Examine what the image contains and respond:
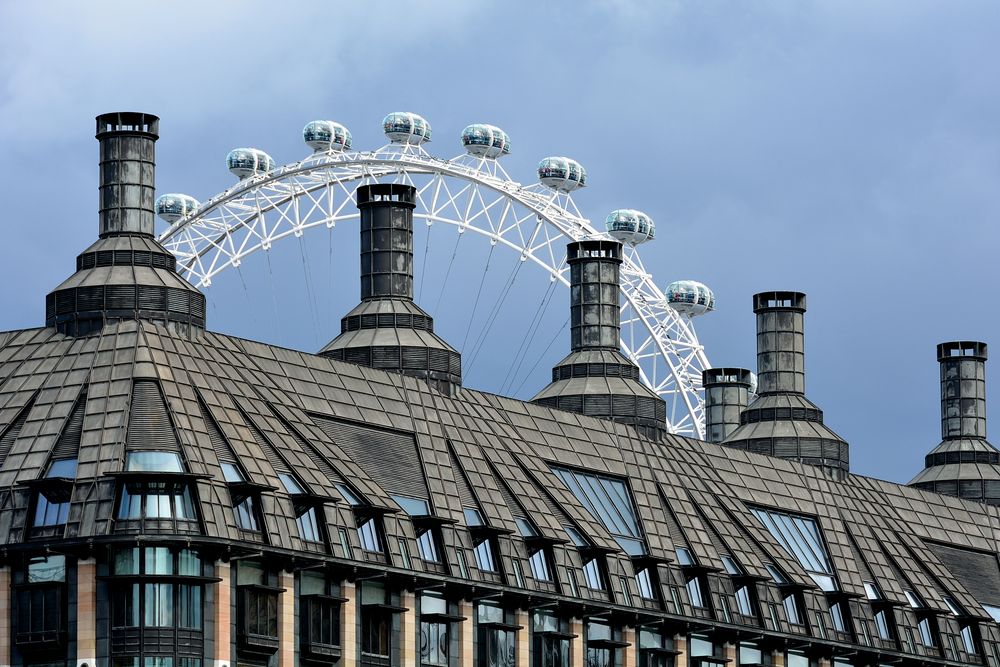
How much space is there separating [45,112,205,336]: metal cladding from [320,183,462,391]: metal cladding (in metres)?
15.4

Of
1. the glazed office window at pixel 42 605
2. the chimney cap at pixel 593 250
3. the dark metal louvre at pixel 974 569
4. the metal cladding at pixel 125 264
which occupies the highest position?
the chimney cap at pixel 593 250

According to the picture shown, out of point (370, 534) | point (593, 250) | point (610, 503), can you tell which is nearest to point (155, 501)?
point (370, 534)

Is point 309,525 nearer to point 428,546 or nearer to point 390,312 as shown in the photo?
point 428,546

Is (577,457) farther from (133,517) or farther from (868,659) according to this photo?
(133,517)

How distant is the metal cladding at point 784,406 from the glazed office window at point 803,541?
9.49 m

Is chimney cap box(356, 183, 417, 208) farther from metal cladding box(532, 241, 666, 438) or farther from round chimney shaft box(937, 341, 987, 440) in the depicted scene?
round chimney shaft box(937, 341, 987, 440)

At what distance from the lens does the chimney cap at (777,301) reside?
16738 cm

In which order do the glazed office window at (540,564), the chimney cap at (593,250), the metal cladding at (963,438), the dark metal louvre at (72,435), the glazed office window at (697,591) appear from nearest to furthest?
the dark metal louvre at (72,435) < the glazed office window at (540,564) < the glazed office window at (697,591) < the chimney cap at (593,250) < the metal cladding at (963,438)

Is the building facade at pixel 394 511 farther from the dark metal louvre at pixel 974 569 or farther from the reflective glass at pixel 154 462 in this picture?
the dark metal louvre at pixel 974 569

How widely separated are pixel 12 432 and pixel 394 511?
1599 centimetres

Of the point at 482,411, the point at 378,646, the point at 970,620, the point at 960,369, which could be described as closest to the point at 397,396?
the point at 482,411

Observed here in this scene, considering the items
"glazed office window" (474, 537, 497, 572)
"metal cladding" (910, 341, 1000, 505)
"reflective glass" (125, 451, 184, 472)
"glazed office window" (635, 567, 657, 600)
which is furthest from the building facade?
"metal cladding" (910, 341, 1000, 505)

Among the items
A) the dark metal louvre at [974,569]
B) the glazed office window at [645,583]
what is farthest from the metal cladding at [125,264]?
the dark metal louvre at [974,569]

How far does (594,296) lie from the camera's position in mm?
155500
